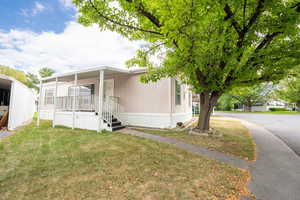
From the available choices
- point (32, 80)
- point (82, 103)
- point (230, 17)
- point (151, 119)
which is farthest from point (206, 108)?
point (32, 80)

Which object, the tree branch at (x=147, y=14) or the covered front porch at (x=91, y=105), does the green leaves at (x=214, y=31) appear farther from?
the covered front porch at (x=91, y=105)

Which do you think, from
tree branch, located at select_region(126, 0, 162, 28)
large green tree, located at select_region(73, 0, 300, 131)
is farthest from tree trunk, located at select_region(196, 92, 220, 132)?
tree branch, located at select_region(126, 0, 162, 28)

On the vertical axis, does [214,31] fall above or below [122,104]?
above

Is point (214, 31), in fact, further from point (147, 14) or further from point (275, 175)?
point (275, 175)

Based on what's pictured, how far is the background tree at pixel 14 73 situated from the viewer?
27.7 meters

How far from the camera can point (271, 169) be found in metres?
3.61

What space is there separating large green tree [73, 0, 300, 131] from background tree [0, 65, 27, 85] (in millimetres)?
33137

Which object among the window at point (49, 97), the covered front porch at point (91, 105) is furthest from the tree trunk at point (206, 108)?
the window at point (49, 97)

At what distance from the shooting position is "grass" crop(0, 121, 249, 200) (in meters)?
2.42

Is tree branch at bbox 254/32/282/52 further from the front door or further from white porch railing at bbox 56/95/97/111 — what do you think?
white porch railing at bbox 56/95/97/111

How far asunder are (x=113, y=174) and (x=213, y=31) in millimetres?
5824

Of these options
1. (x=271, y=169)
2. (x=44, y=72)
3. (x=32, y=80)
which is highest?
(x=44, y=72)

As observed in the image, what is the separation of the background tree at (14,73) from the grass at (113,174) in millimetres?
32782

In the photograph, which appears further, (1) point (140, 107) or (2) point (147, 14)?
(1) point (140, 107)
